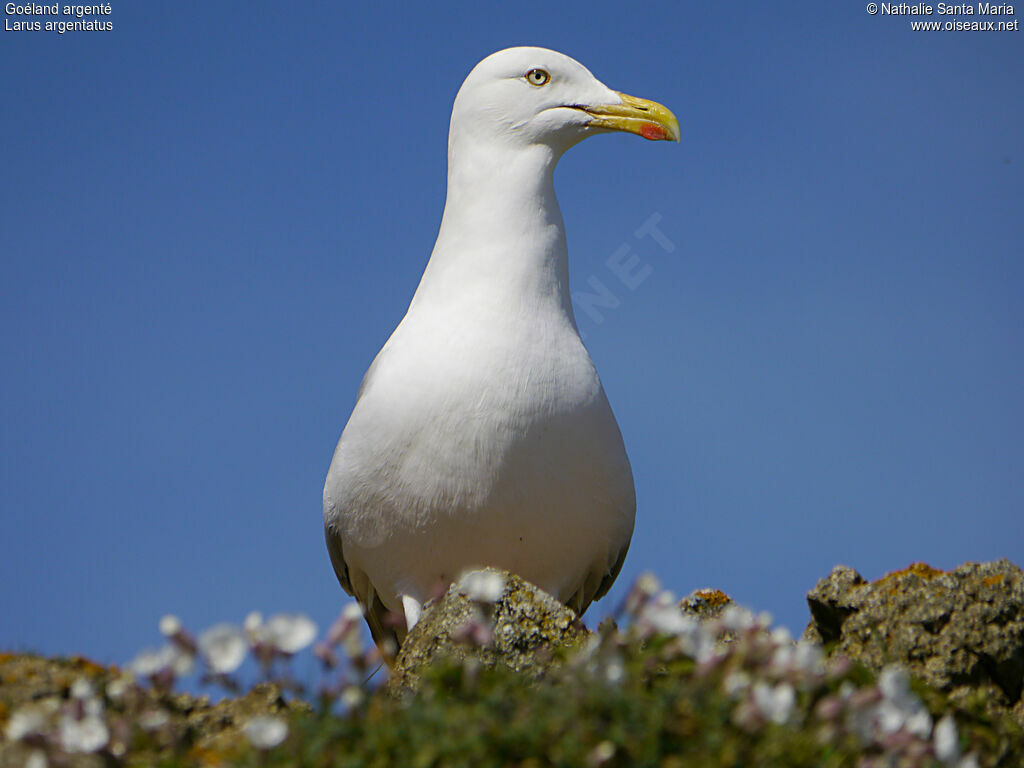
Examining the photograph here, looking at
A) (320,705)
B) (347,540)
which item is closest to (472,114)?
(347,540)

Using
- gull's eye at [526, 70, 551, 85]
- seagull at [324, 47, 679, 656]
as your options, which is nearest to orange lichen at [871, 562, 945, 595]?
seagull at [324, 47, 679, 656]

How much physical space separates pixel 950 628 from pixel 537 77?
15.2 ft

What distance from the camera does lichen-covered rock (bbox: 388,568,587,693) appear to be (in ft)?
18.3

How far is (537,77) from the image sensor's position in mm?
7965

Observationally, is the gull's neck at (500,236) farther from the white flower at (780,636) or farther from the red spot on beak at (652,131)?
the white flower at (780,636)

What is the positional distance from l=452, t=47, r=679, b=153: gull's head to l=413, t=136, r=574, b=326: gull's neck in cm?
11

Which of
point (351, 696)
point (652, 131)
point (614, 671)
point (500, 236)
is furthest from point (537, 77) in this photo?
point (351, 696)

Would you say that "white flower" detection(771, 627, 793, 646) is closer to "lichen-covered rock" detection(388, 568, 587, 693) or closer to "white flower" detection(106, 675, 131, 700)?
"lichen-covered rock" detection(388, 568, 587, 693)

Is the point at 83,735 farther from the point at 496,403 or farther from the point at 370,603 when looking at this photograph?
the point at 370,603

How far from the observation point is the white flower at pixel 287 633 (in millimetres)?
4031

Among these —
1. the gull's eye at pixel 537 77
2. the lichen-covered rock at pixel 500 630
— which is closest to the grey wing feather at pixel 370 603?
the lichen-covered rock at pixel 500 630

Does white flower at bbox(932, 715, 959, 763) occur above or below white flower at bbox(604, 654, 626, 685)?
below

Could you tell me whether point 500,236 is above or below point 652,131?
below

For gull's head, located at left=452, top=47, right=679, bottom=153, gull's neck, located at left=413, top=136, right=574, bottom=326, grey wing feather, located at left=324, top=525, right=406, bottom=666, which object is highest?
gull's head, located at left=452, top=47, right=679, bottom=153
